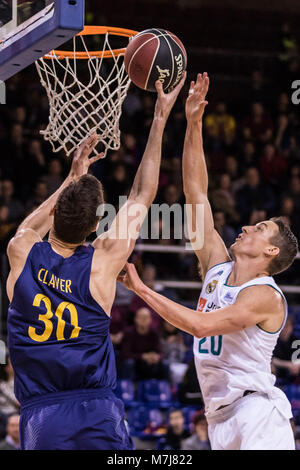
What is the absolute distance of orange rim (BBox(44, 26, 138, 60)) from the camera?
4770 millimetres

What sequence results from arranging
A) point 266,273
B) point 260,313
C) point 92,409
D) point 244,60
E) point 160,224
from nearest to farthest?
point 92,409 < point 260,313 < point 266,273 < point 160,224 < point 244,60

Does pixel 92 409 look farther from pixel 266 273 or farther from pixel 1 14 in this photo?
pixel 1 14

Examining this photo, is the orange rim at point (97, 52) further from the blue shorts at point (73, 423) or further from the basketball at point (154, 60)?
the blue shorts at point (73, 423)

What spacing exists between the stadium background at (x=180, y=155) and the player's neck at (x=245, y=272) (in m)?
3.29

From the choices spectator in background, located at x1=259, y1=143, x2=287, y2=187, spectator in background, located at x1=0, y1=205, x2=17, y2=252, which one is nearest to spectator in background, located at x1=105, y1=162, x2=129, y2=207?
spectator in background, located at x1=0, y1=205, x2=17, y2=252

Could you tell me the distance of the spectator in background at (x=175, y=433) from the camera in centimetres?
706

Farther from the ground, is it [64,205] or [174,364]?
[64,205]

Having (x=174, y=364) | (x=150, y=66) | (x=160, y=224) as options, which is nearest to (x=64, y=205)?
(x=150, y=66)

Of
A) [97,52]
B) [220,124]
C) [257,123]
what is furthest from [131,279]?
[257,123]

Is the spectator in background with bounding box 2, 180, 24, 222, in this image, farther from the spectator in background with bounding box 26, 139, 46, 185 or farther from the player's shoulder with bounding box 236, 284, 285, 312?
the player's shoulder with bounding box 236, 284, 285, 312

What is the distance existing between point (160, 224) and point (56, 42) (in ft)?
17.7

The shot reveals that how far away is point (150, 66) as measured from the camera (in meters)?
4.25

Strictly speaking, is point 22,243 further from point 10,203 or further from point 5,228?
point 10,203

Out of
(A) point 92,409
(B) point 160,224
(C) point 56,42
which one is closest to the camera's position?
(A) point 92,409
